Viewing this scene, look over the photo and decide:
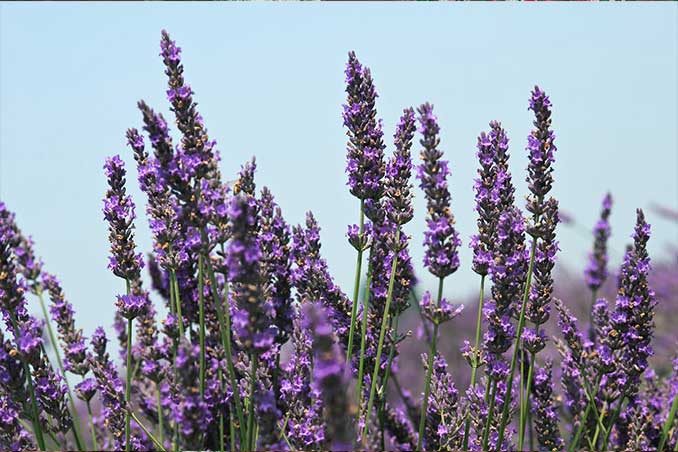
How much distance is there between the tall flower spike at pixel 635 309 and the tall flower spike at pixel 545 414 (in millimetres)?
425

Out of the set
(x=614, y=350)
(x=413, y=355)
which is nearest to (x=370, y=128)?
(x=614, y=350)

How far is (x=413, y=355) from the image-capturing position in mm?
12062

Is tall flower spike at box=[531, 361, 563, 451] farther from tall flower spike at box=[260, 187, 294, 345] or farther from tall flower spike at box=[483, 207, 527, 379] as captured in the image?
tall flower spike at box=[260, 187, 294, 345]

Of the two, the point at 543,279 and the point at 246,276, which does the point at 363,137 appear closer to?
the point at 543,279

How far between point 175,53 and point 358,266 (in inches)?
30.7

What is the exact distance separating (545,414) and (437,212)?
1.06 m

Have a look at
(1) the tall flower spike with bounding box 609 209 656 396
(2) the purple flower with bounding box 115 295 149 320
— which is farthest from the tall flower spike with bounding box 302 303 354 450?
(1) the tall flower spike with bounding box 609 209 656 396

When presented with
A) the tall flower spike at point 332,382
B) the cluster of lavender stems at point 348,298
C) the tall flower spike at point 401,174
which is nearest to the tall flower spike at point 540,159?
the cluster of lavender stems at point 348,298

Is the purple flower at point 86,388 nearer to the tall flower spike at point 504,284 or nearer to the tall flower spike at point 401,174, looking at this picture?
the tall flower spike at point 401,174

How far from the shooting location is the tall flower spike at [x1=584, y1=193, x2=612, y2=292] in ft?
10.0

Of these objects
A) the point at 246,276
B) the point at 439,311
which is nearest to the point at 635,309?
the point at 439,311

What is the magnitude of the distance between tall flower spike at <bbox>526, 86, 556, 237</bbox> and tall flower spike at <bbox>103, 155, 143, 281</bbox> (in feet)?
3.80

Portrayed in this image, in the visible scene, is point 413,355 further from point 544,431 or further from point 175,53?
point 175,53

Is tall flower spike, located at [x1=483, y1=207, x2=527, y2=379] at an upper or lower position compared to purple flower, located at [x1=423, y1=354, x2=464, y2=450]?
upper
